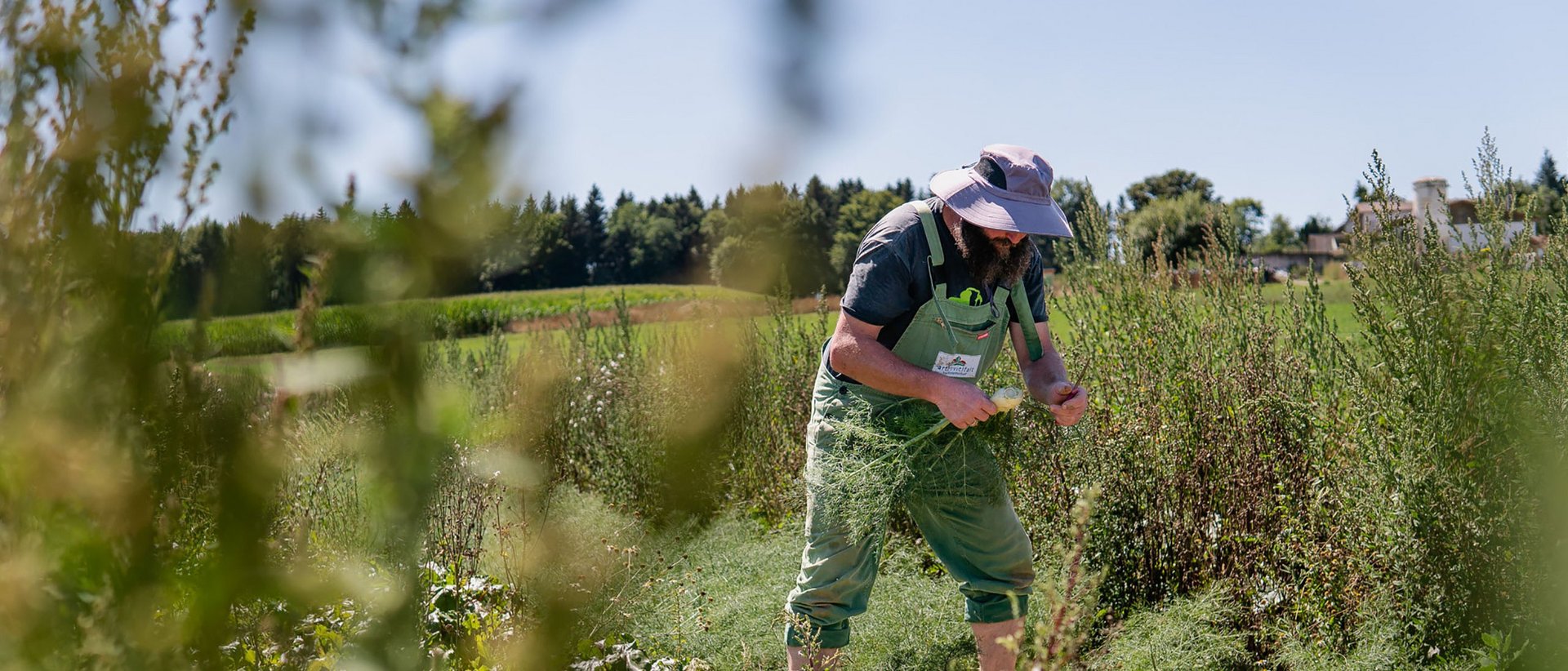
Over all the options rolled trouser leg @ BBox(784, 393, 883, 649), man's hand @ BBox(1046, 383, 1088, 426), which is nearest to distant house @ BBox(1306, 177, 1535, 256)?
man's hand @ BBox(1046, 383, 1088, 426)

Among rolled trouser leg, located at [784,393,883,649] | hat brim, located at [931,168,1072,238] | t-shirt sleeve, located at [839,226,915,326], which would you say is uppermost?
hat brim, located at [931,168,1072,238]

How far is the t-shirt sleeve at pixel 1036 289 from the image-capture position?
3162mm

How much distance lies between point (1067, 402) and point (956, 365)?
0.32 metres

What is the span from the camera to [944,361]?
2.90 meters

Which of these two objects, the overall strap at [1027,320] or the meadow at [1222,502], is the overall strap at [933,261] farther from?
the meadow at [1222,502]

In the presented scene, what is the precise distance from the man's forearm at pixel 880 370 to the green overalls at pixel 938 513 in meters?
0.14

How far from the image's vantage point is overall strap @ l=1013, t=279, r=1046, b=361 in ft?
10.2

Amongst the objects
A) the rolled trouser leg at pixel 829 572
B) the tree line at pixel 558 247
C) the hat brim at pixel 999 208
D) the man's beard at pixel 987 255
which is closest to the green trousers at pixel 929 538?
the rolled trouser leg at pixel 829 572

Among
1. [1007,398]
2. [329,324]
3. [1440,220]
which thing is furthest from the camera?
[1440,220]

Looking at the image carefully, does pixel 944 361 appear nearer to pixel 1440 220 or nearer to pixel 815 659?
pixel 815 659

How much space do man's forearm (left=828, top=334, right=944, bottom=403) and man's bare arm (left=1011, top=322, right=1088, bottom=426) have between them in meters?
0.40

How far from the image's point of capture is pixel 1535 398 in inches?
110

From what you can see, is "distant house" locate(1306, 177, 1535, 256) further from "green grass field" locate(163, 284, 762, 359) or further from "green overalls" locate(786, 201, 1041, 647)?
"green grass field" locate(163, 284, 762, 359)

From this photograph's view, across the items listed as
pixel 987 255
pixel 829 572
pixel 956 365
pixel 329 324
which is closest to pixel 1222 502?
pixel 956 365
